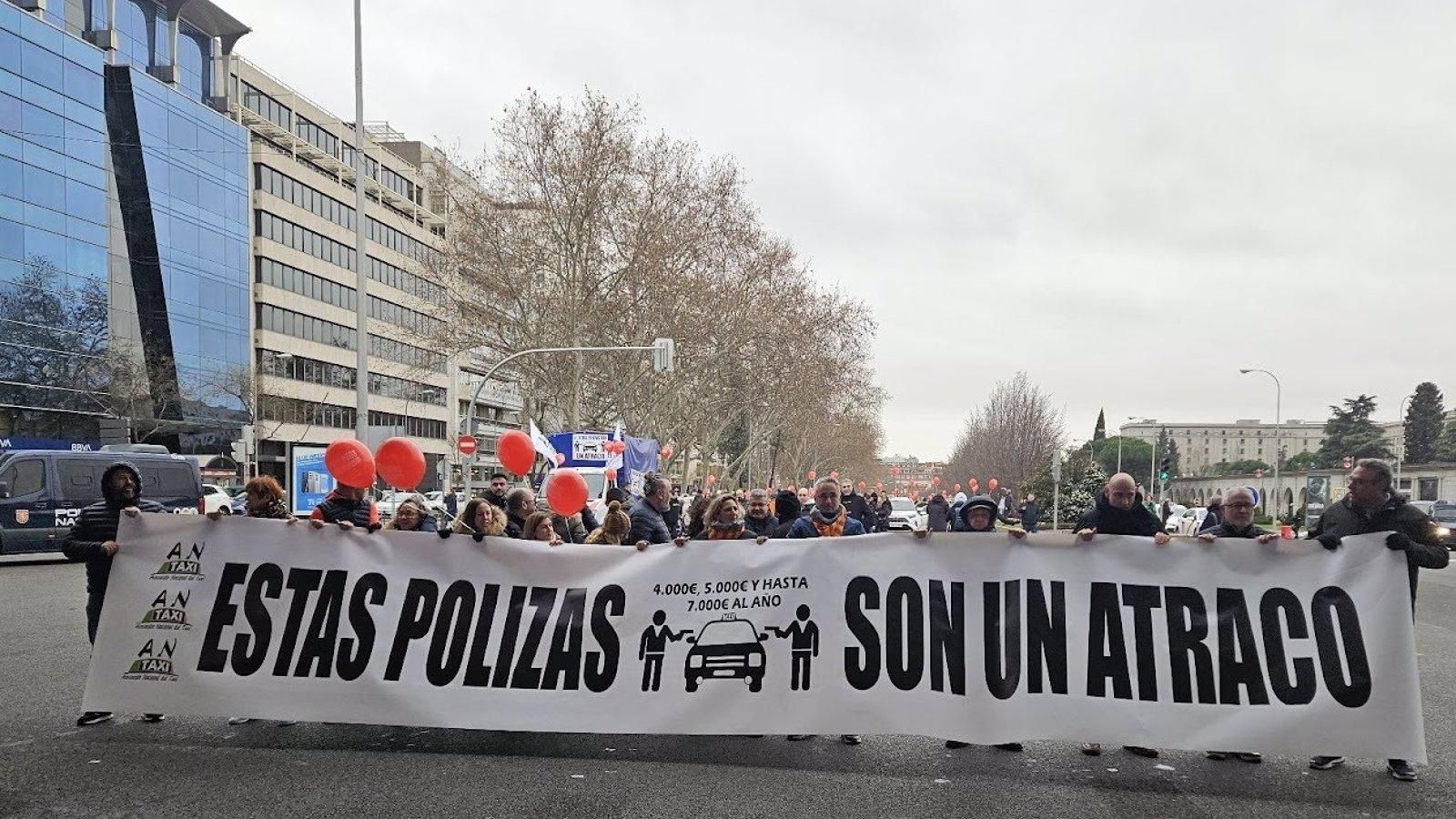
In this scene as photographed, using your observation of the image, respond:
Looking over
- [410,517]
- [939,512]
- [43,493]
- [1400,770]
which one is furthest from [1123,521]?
[43,493]

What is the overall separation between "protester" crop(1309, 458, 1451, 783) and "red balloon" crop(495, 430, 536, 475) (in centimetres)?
737

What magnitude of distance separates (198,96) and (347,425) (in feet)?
75.7

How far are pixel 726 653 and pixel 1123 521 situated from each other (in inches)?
104

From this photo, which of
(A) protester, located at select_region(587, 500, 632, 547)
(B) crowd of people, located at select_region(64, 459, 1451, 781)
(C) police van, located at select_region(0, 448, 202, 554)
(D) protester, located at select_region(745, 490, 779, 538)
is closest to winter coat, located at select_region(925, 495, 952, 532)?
(B) crowd of people, located at select_region(64, 459, 1451, 781)

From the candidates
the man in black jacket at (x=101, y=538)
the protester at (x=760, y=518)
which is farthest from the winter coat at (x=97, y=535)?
the protester at (x=760, y=518)

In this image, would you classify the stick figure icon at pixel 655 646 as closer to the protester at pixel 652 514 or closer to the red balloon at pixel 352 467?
the protester at pixel 652 514

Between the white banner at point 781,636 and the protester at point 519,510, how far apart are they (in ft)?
4.67

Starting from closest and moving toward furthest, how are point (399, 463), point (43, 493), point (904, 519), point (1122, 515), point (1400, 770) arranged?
point (1400, 770) → point (1122, 515) → point (399, 463) → point (43, 493) → point (904, 519)

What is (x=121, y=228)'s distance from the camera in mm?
50969

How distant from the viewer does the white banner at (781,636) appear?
594 centimetres

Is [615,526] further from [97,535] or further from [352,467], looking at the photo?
[97,535]

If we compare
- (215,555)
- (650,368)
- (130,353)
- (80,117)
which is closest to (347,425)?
(130,353)

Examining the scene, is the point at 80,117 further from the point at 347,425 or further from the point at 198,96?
the point at 347,425

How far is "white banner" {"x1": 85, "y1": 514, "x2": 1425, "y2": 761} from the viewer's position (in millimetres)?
5941
